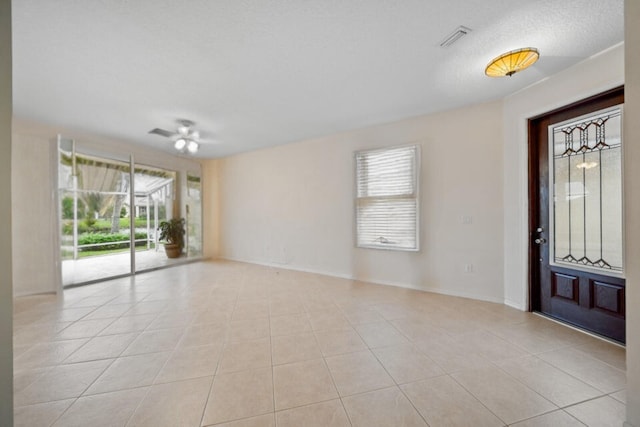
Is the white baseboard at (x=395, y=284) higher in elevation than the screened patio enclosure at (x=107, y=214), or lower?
lower

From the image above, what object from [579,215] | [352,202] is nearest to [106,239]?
[352,202]

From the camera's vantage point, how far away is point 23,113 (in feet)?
12.0

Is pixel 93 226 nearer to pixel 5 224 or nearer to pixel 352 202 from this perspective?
pixel 5 224

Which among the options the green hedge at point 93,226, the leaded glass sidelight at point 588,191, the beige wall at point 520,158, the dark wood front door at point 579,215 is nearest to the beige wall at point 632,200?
the dark wood front door at point 579,215

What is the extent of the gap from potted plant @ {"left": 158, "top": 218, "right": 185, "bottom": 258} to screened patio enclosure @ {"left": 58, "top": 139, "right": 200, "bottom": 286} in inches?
5.7

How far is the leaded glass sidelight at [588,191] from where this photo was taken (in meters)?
2.40

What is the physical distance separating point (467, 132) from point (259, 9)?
3177 mm

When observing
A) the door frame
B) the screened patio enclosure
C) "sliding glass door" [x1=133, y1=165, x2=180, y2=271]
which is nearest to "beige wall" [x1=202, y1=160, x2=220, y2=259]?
Result: "sliding glass door" [x1=133, y1=165, x2=180, y2=271]

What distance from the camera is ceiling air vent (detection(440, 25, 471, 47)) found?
209cm

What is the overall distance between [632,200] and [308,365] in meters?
2.37

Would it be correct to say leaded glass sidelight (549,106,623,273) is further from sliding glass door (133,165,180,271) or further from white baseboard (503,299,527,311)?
sliding glass door (133,165,180,271)

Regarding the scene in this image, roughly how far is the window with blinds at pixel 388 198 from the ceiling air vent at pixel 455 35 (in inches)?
73.3

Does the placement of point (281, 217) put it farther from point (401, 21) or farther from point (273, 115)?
point (401, 21)

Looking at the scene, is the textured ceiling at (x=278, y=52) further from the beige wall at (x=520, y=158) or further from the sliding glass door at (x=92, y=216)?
the sliding glass door at (x=92, y=216)
